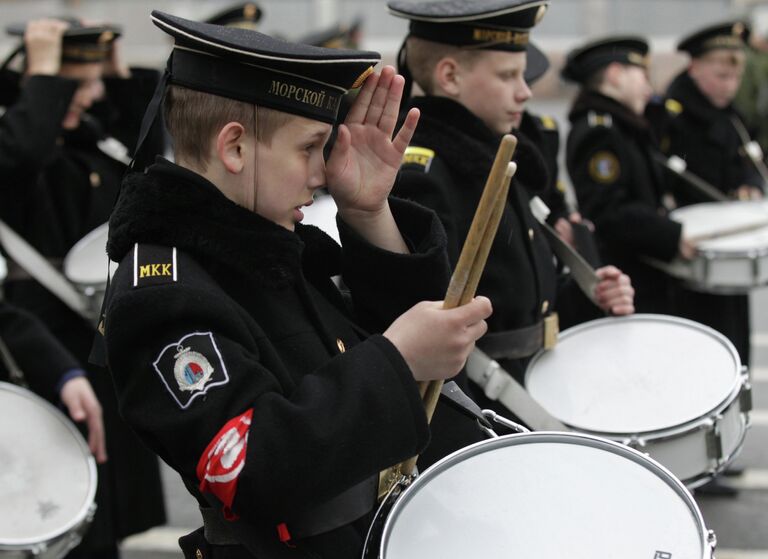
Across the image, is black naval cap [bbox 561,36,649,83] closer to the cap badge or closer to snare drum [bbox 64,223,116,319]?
the cap badge

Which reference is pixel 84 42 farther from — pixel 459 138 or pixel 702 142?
pixel 702 142

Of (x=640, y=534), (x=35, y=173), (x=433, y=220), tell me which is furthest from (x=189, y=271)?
(x=35, y=173)

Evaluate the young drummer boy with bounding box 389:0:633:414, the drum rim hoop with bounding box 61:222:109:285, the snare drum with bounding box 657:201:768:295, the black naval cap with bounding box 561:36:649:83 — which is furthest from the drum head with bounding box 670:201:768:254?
the drum rim hoop with bounding box 61:222:109:285

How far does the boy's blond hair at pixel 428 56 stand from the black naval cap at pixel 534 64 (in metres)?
0.35

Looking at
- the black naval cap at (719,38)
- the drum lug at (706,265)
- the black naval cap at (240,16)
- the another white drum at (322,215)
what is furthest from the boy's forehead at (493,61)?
the black naval cap at (240,16)

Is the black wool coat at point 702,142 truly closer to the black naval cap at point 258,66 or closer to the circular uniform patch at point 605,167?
the circular uniform patch at point 605,167

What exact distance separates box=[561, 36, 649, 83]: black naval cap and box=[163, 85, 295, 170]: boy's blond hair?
3.54m

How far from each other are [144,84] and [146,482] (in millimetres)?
1669

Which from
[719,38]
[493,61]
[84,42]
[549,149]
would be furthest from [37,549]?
[719,38]

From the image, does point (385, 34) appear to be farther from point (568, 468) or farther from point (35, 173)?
point (568, 468)

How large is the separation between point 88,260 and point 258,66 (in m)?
2.25

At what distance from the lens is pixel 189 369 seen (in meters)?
1.70

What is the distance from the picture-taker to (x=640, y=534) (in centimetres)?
172

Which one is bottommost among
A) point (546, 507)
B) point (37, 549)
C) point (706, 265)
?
point (37, 549)
